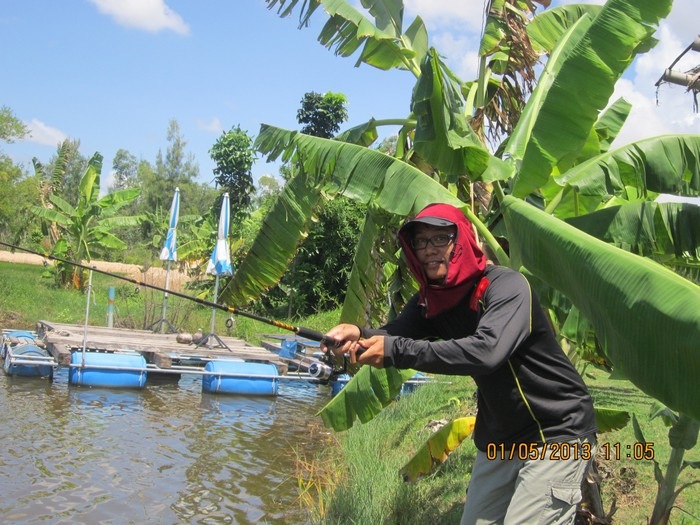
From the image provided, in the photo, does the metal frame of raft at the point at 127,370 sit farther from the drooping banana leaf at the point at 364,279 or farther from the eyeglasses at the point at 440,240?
the eyeglasses at the point at 440,240

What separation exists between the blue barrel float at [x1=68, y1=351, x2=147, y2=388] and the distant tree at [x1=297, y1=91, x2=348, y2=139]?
1285cm

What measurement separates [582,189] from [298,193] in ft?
9.39

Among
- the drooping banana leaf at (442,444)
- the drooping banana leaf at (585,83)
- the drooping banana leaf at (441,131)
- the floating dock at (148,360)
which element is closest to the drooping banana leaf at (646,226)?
the drooping banana leaf at (585,83)

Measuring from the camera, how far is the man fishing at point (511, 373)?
3012 millimetres

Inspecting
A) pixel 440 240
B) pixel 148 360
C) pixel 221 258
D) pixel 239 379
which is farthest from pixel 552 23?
pixel 148 360

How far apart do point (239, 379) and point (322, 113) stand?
1308cm

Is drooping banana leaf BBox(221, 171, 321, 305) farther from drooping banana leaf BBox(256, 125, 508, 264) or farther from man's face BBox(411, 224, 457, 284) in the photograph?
man's face BBox(411, 224, 457, 284)

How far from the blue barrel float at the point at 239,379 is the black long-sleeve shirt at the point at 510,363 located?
961 cm

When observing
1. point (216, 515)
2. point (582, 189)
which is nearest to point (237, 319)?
Result: point (216, 515)

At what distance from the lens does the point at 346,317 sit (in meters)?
6.52

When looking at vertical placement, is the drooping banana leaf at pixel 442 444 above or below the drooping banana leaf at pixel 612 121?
below

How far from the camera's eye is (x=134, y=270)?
3634cm

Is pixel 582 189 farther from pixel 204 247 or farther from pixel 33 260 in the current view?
pixel 33 260

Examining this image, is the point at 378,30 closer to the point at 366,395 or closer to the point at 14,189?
the point at 366,395
